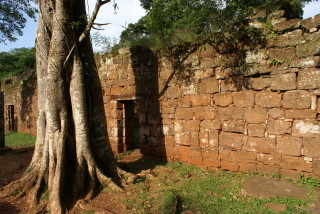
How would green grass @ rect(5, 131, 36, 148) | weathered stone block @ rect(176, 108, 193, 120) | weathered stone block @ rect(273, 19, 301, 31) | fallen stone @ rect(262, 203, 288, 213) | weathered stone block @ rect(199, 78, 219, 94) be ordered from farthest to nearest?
green grass @ rect(5, 131, 36, 148), weathered stone block @ rect(176, 108, 193, 120), weathered stone block @ rect(199, 78, 219, 94), weathered stone block @ rect(273, 19, 301, 31), fallen stone @ rect(262, 203, 288, 213)

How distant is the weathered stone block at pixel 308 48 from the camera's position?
13.2 ft

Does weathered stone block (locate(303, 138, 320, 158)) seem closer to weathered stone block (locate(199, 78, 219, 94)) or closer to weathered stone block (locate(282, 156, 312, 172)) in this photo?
weathered stone block (locate(282, 156, 312, 172))

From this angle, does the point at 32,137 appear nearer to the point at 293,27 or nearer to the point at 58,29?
the point at 58,29

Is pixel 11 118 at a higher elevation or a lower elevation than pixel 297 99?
lower

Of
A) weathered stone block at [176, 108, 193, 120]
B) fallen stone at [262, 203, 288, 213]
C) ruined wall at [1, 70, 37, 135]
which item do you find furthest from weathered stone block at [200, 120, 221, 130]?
ruined wall at [1, 70, 37, 135]

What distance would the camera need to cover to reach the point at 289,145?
14.3 feet

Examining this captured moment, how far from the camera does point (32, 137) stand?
39.1 feet

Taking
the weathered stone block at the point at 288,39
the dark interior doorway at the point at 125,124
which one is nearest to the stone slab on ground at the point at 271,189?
the weathered stone block at the point at 288,39

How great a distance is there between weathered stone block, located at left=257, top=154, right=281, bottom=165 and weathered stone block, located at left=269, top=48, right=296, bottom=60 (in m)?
1.88

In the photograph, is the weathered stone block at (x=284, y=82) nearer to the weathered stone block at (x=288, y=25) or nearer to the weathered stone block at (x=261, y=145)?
the weathered stone block at (x=288, y=25)

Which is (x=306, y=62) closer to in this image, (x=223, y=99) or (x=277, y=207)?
(x=223, y=99)

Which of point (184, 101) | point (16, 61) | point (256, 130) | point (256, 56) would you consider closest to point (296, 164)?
point (256, 130)

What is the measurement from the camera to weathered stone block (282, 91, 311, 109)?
4.14 m

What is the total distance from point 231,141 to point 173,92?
6.24 ft
